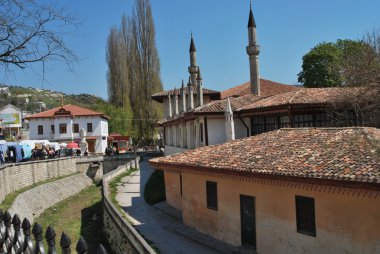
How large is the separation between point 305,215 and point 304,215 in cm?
4

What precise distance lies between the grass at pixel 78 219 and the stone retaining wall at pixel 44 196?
44 cm

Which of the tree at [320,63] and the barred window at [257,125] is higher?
the tree at [320,63]

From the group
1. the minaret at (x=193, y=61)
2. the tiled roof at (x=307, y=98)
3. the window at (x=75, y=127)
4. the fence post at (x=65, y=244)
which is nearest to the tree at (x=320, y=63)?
the minaret at (x=193, y=61)

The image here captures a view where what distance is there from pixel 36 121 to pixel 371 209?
5359 centimetres

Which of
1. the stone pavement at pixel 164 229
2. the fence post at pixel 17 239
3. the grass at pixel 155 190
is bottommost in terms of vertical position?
the stone pavement at pixel 164 229

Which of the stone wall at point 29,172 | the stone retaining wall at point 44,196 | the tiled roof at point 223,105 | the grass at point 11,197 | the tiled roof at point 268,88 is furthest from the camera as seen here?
the tiled roof at point 268,88

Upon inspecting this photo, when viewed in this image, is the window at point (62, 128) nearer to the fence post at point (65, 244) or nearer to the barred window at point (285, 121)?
the barred window at point (285, 121)

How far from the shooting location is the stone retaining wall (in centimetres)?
2102

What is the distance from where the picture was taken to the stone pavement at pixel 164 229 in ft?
45.6

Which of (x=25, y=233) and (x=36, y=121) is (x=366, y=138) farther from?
(x=36, y=121)

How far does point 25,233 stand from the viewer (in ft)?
10.6

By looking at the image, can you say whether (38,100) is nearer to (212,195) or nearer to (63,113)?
(63,113)

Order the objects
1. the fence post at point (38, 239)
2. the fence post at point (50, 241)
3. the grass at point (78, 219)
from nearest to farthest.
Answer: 1. the fence post at point (50, 241)
2. the fence post at point (38, 239)
3. the grass at point (78, 219)

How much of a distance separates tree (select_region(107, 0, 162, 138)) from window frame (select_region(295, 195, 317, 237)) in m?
44.5
